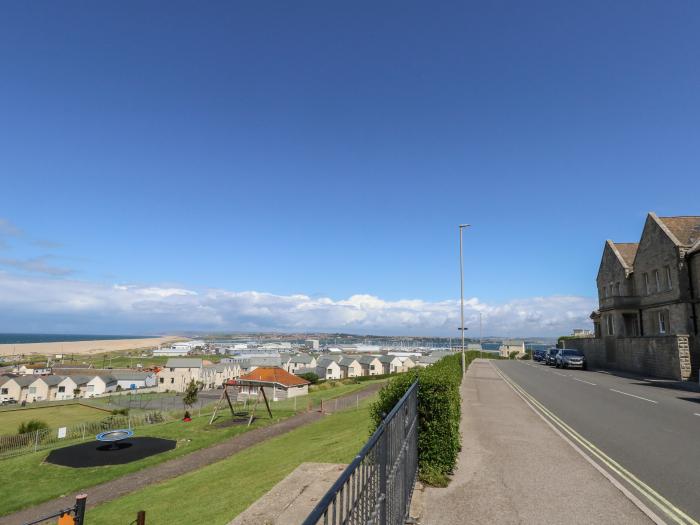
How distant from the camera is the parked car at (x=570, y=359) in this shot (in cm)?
4084

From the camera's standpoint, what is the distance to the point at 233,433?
2947 centimetres

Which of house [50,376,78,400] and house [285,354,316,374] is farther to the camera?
house [285,354,316,374]

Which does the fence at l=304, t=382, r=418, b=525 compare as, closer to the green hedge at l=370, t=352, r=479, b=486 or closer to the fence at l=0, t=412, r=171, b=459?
the green hedge at l=370, t=352, r=479, b=486

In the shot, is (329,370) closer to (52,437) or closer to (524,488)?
(52,437)

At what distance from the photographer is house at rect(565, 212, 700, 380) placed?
29219 millimetres

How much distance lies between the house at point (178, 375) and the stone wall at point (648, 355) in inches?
3276

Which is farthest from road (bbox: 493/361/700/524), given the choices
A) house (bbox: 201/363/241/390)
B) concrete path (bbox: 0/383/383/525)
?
house (bbox: 201/363/241/390)

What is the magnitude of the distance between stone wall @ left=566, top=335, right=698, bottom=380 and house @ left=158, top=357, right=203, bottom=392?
83.2m

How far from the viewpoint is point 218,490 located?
1417 cm

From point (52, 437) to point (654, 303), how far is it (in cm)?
5186

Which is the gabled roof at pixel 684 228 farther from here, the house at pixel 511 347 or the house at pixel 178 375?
the house at pixel 178 375

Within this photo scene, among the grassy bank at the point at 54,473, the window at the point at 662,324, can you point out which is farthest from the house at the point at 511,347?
the grassy bank at the point at 54,473

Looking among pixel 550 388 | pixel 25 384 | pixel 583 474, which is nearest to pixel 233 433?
pixel 550 388

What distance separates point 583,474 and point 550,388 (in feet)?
57.3
